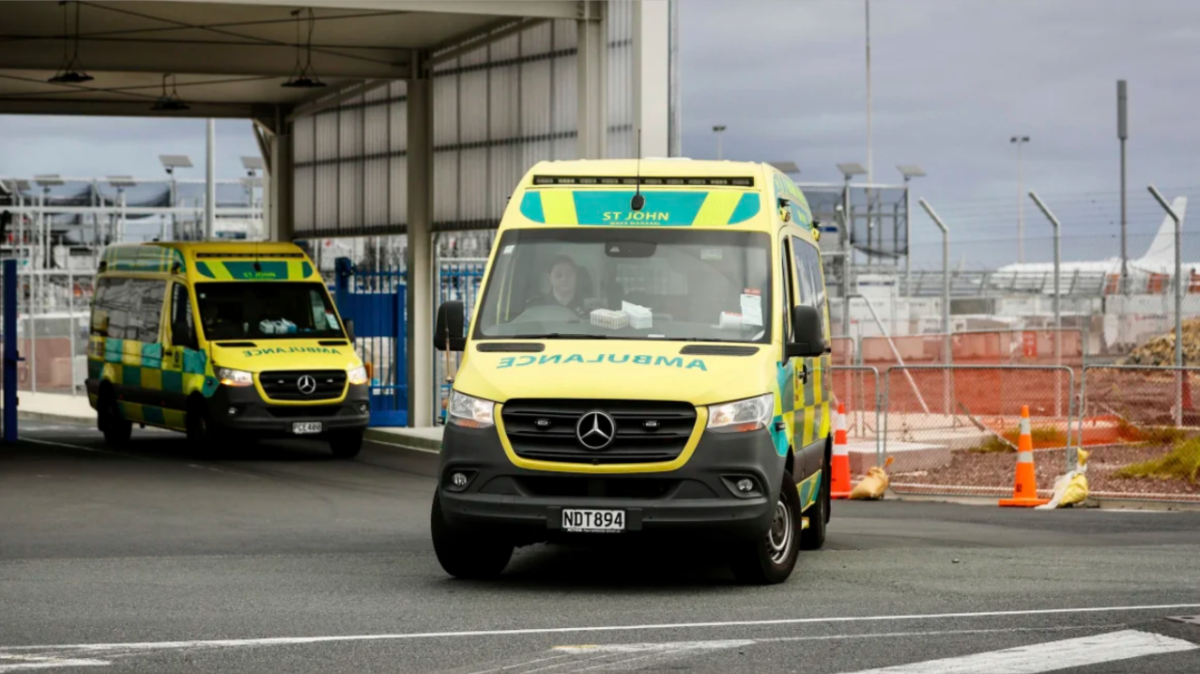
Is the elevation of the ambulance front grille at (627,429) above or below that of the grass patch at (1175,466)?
above

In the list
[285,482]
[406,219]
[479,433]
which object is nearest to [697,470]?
[479,433]

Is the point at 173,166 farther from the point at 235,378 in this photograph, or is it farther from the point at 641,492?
the point at 641,492

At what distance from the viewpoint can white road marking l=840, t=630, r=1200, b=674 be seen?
25.1ft

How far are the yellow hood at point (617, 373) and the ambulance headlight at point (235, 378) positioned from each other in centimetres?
1127

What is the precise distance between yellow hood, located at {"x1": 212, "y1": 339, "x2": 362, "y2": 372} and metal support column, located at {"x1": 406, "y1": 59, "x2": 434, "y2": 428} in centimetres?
580

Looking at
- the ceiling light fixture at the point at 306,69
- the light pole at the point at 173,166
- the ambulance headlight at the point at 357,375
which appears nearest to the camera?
the ambulance headlight at the point at 357,375

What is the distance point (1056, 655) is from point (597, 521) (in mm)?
2848

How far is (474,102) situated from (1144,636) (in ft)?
62.5


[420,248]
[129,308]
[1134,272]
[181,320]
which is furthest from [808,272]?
[1134,272]

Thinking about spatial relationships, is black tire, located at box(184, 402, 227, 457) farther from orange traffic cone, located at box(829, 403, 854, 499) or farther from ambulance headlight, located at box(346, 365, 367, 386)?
orange traffic cone, located at box(829, 403, 854, 499)

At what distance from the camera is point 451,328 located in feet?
35.8

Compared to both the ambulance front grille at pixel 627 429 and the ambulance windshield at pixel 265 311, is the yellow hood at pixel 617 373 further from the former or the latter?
the ambulance windshield at pixel 265 311

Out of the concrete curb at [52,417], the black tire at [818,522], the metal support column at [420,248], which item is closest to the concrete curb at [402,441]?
the metal support column at [420,248]

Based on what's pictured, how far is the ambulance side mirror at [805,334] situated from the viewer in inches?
422
